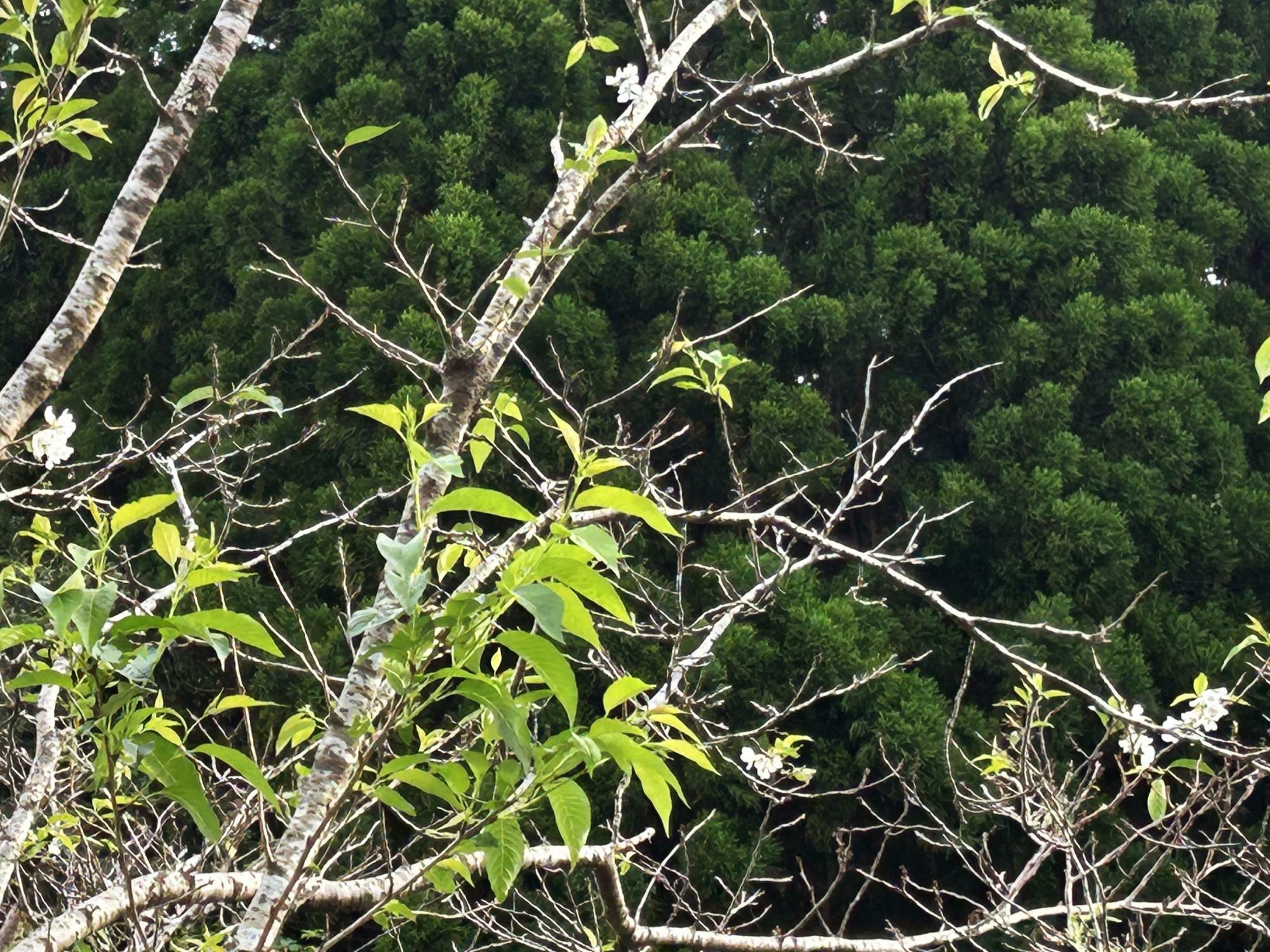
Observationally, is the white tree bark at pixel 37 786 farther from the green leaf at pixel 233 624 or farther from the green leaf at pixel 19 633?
the green leaf at pixel 233 624

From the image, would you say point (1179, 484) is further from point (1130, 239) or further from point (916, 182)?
point (916, 182)

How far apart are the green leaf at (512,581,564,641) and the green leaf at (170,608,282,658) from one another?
0.21 metres

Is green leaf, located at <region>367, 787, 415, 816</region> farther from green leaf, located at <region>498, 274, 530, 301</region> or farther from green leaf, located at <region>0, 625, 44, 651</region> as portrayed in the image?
green leaf, located at <region>498, 274, 530, 301</region>

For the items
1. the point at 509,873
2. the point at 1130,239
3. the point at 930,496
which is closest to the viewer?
the point at 509,873

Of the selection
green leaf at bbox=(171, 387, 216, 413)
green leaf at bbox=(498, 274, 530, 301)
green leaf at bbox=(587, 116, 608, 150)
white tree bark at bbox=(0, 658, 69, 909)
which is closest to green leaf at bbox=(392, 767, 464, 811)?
green leaf at bbox=(171, 387, 216, 413)

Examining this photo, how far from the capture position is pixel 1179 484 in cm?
587

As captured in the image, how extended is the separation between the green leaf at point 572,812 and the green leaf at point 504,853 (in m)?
0.05

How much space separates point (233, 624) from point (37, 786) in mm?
1033

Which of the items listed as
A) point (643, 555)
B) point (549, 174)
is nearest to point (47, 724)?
point (643, 555)

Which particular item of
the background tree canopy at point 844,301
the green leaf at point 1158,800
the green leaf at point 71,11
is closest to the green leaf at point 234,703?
the green leaf at point 71,11

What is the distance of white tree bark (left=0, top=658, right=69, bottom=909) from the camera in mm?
1656

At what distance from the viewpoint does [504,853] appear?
1070 mm

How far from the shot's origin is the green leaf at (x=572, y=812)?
1.03 m

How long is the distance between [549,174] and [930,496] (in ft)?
8.33
